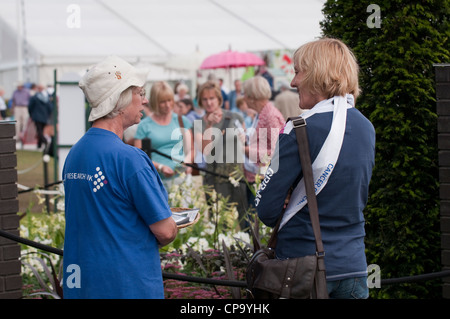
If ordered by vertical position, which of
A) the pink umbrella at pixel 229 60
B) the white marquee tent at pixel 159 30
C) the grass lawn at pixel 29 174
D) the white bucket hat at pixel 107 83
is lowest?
the grass lawn at pixel 29 174

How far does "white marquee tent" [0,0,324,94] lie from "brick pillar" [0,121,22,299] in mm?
15930

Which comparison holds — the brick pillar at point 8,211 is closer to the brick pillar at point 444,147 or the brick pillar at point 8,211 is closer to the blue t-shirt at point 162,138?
the brick pillar at point 444,147

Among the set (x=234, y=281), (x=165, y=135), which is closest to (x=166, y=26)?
(x=165, y=135)

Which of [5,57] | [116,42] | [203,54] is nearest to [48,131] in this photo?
[116,42]

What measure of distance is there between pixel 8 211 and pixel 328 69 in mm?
2603

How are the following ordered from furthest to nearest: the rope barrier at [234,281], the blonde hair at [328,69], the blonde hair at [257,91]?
1. the blonde hair at [257,91]
2. the rope barrier at [234,281]
3. the blonde hair at [328,69]

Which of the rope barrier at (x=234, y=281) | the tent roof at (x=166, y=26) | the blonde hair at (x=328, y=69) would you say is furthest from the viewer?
the tent roof at (x=166, y=26)

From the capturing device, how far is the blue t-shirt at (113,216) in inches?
112

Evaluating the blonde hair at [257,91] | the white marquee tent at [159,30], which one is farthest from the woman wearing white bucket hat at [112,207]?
the white marquee tent at [159,30]

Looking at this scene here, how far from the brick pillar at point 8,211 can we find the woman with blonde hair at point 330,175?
2299mm

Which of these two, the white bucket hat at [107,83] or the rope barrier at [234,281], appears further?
the rope barrier at [234,281]

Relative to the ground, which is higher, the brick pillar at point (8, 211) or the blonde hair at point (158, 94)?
the blonde hair at point (158, 94)

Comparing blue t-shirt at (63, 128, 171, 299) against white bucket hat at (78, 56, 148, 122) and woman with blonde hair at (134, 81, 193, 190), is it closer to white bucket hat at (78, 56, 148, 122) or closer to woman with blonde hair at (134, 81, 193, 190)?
white bucket hat at (78, 56, 148, 122)

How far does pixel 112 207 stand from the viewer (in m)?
2.87
